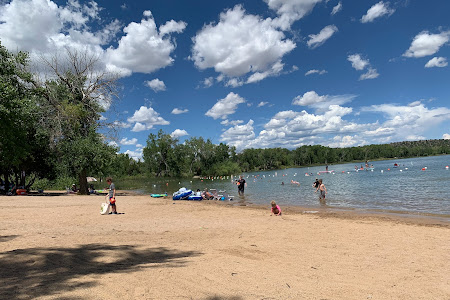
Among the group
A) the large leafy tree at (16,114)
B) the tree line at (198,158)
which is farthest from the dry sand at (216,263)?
the tree line at (198,158)

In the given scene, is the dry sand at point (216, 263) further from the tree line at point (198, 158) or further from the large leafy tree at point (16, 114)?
the tree line at point (198, 158)

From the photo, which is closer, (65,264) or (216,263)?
(65,264)

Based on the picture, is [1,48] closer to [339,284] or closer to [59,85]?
[59,85]

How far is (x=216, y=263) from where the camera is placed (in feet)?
18.5

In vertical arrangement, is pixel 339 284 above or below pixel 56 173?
below

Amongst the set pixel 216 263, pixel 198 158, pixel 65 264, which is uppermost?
pixel 198 158

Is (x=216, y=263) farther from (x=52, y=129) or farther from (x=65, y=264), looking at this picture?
(x=52, y=129)

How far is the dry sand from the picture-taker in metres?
4.09

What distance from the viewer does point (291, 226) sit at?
11039mm

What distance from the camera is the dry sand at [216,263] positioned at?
13.4 ft

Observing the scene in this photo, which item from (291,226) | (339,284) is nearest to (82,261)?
(339,284)

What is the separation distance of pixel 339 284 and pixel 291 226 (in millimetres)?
6131

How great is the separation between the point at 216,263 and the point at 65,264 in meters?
2.73

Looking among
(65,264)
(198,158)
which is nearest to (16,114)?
(65,264)
